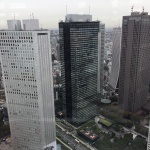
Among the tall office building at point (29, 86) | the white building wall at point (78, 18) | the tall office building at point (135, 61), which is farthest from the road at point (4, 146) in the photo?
the tall office building at point (135, 61)

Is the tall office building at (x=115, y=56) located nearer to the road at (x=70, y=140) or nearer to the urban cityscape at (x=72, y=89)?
the urban cityscape at (x=72, y=89)

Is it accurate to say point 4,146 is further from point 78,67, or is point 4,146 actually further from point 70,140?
point 78,67

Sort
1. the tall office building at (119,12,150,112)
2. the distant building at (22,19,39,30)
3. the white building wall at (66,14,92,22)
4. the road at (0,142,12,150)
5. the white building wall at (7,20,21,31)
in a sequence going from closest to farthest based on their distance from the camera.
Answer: the white building wall at (7,20,21,31)
the distant building at (22,19,39,30)
the road at (0,142,12,150)
the white building wall at (66,14,92,22)
the tall office building at (119,12,150,112)

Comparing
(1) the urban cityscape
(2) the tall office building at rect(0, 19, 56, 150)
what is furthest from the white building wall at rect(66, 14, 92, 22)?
(2) the tall office building at rect(0, 19, 56, 150)

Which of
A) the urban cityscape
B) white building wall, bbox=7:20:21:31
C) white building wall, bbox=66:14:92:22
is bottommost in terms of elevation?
the urban cityscape

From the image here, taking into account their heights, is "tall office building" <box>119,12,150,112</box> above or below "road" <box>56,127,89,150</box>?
above

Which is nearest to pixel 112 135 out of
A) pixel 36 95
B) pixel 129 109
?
pixel 129 109

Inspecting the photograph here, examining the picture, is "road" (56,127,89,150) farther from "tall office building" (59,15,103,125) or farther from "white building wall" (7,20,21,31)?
"white building wall" (7,20,21,31)
